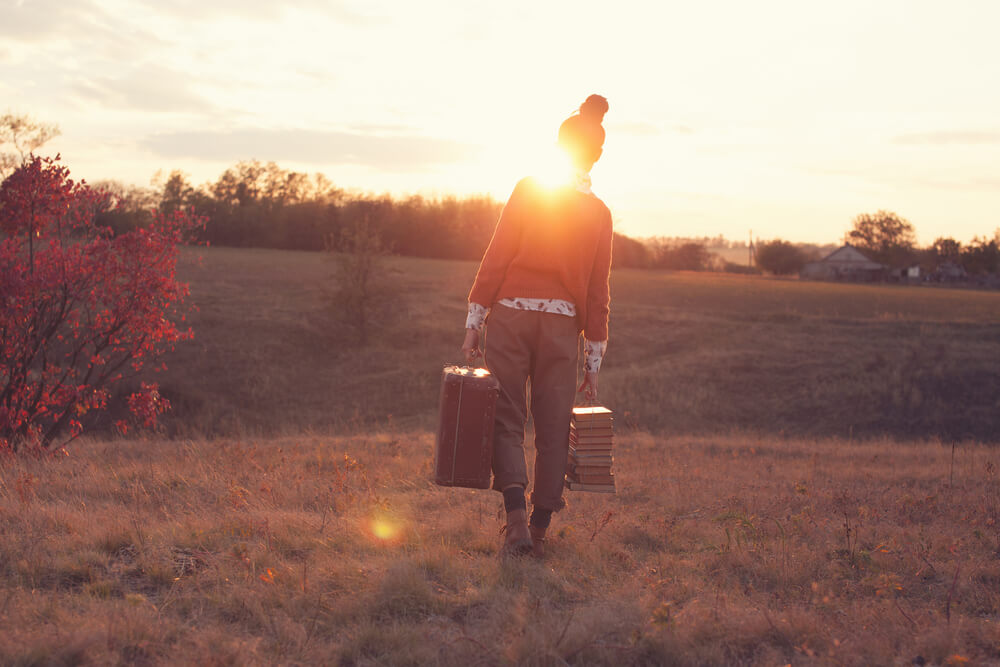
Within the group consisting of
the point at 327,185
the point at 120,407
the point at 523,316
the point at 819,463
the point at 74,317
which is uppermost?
the point at 327,185

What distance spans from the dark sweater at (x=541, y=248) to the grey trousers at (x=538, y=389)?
0.44ft

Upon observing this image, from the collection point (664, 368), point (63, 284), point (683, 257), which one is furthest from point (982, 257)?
point (63, 284)

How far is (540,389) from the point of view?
436 cm

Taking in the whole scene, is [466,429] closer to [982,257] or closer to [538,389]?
[538,389]

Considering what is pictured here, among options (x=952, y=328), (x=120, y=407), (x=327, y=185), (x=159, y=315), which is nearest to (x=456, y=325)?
(x=120, y=407)

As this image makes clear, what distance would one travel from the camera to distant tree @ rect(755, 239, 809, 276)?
302 ft

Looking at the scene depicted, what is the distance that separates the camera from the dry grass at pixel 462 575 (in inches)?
116

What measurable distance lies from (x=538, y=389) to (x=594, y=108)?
5.63ft

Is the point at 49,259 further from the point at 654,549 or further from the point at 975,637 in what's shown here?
the point at 975,637

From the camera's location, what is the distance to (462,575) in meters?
3.79

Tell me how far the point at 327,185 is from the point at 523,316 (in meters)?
81.9

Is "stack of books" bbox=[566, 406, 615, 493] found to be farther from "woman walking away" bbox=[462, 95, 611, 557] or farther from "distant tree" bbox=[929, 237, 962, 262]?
"distant tree" bbox=[929, 237, 962, 262]

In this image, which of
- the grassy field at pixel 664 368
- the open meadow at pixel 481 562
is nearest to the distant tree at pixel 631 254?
the grassy field at pixel 664 368

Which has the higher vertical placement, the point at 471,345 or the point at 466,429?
the point at 471,345
